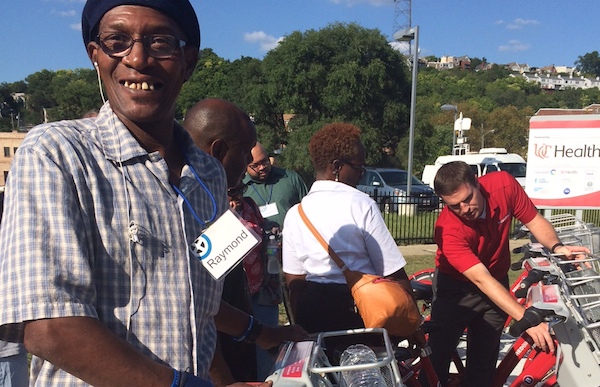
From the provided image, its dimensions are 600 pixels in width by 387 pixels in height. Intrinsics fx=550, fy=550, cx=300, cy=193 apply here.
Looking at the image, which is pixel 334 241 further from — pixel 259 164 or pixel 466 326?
pixel 259 164

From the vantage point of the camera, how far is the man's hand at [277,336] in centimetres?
189

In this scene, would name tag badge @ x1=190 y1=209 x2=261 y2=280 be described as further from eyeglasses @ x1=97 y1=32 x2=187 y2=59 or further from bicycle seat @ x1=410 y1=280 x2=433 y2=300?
bicycle seat @ x1=410 y1=280 x2=433 y2=300

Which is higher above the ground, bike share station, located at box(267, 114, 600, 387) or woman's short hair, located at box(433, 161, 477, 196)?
woman's short hair, located at box(433, 161, 477, 196)

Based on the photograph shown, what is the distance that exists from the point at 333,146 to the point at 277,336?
57.2 inches

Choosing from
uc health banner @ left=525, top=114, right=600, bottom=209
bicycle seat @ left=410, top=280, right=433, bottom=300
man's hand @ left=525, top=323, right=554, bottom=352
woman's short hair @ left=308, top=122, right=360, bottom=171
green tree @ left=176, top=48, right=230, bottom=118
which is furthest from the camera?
green tree @ left=176, top=48, right=230, bottom=118

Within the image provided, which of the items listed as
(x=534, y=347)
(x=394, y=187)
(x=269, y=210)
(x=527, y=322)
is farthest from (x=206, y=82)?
(x=527, y=322)

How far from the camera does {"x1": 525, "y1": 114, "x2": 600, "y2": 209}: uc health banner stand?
725 centimetres

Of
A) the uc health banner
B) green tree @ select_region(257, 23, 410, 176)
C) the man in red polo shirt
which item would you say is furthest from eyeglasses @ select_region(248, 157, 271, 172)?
green tree @ select_region(257, 23, 410, 176)

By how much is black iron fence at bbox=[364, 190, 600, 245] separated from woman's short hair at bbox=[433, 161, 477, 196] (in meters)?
8.28

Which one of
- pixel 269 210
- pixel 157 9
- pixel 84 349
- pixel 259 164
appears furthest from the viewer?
pixel 259 164

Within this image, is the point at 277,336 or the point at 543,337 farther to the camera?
the point at 543,337

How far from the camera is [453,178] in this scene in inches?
133

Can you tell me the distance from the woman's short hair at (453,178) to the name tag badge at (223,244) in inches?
85.1

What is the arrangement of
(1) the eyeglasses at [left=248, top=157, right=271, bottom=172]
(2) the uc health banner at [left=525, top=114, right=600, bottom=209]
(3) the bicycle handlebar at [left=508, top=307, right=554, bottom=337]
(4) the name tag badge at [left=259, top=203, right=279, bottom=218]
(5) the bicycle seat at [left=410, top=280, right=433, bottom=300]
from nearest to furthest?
(3) the bicycle handlebar at [left=508, top=307, right=554, bottom=337] → (5) the bicycle seat at [left=410, top=280, right=433, bottom=300] → (4) the name tag badge at [left=259, top=203, right=279, bottom=218] → (1) the eyeglasses at [left=248, top=157, right=271, bottom=172] → (2) the uc health banner at [left=525, top=114, right=600, bottom=209]
